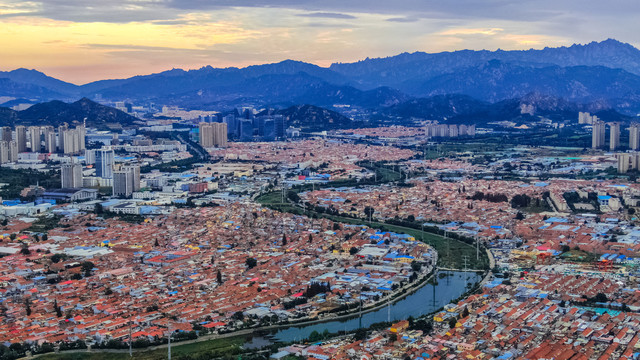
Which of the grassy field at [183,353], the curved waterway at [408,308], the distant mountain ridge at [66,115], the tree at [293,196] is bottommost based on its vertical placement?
the grassy field at [183,353]

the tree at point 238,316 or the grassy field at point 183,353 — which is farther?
the tree at point 238,316

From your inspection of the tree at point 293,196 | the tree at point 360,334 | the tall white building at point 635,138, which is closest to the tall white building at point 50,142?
the tree at point 293,196

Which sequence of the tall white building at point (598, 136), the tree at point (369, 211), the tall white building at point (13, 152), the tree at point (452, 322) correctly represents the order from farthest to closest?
1. the tall white building at point (598, 136)
2. the tall white building at point (13, 152)
3. the tree at point (369, 211)
4. the tree at point (452, 322)

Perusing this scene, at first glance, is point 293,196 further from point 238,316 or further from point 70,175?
point 238,316

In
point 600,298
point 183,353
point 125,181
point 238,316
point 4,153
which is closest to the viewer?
point 183,353

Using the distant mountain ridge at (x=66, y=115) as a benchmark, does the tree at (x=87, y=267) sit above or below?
below

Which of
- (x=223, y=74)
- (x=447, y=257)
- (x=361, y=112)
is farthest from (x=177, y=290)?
(x=223, y=74)

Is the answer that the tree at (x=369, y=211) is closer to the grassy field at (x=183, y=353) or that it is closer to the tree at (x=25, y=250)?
the tree at (x=25, y=250)

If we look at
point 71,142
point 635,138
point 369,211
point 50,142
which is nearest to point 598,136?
point 635,138

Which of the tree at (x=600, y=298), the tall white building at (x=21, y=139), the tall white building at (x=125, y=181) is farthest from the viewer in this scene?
the tall white building at (x=21, y=139)
